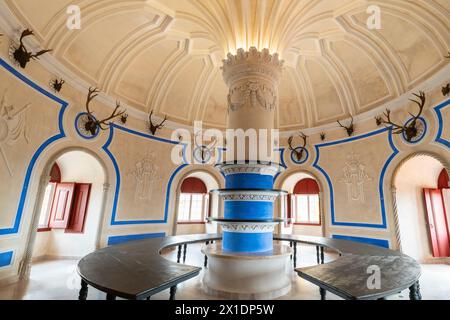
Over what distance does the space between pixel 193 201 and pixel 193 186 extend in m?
0.67

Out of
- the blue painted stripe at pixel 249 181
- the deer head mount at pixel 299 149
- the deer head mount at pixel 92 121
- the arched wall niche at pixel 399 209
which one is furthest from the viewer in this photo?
the deer head mount at pixel 299 149

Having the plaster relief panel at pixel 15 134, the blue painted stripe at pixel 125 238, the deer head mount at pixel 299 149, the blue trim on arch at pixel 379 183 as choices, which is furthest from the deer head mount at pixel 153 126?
the blue trim on arch at pixel 379 183

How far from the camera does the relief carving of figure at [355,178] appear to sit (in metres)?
6.73

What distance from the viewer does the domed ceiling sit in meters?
4.33

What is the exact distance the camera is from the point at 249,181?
345cm

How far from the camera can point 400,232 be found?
5.95 meters

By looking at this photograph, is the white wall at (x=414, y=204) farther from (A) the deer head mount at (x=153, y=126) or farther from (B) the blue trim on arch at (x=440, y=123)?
(A) the deer head mount at (x=153, y=126)

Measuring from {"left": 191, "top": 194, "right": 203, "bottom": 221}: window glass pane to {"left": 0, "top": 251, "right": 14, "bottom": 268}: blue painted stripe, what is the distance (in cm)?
622

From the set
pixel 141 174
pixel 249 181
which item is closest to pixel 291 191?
pixel 141 174

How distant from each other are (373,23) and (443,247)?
6.48 meters

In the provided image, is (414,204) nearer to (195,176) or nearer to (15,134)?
(195,176)

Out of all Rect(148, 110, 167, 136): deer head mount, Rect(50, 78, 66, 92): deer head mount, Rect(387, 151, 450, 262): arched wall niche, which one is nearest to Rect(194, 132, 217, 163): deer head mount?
Rect(148, 110, 167, 136): deer head mount
